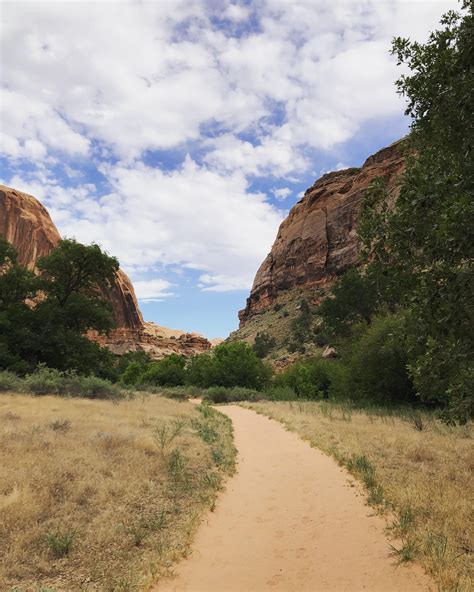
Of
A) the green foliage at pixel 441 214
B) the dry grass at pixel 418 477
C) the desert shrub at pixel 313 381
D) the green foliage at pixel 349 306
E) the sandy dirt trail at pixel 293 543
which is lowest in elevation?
the sandy dirt trail at pixel 293 543

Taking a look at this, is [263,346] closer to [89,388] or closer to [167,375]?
[167,375]

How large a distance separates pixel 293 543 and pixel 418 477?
174 inches

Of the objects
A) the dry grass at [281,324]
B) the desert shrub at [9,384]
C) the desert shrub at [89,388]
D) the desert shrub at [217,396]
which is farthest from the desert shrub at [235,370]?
the desert shrub at [9,384]

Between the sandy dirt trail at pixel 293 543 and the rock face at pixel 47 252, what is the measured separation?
323ft

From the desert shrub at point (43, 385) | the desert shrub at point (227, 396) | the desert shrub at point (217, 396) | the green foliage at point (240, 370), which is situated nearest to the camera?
the desert shrub at point (43, 385)

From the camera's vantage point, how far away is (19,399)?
61.8 ft

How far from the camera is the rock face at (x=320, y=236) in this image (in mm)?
99125

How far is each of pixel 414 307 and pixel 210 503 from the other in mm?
5701

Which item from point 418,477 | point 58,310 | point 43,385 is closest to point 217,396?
point 58,310

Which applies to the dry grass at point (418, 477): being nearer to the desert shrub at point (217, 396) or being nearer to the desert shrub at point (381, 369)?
the desert shrub at point (381, 369)

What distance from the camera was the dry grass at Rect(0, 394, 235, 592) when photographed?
17.6 ft

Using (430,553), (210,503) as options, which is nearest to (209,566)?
(210,503)

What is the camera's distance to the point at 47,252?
118m

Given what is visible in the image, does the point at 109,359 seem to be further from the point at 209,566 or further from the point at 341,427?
the point at 209,566
